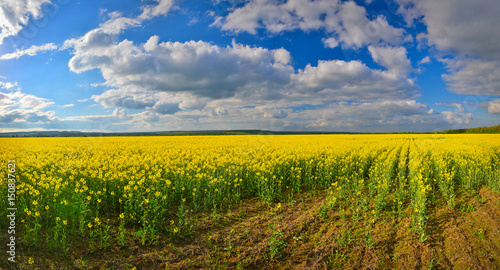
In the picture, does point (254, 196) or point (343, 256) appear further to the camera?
point (254, 196)

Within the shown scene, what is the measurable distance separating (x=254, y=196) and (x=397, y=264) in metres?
5.36

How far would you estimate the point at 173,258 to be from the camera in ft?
16.7

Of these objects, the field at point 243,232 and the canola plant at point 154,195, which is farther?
the canola plant at point 154,195

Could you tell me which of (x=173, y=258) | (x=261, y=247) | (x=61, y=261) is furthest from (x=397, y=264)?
(x=61, y=261)

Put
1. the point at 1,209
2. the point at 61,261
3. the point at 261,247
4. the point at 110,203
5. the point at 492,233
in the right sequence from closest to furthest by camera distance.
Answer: the point at 61,261 < the point at 261,247 < the point at 492,233 < the point at 1,209 < the point at 110,203

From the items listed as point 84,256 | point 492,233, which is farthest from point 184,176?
point 492,233

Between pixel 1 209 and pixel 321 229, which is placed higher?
pixel 1 209

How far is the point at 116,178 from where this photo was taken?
28.0 ft

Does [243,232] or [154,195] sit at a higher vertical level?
[154,195]

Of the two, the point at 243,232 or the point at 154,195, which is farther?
the point at 154,195

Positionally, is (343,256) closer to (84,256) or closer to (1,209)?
(84,256)

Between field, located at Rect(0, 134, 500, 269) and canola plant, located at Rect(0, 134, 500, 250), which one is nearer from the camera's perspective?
field, located at Rect(0, 134, 500, 269)

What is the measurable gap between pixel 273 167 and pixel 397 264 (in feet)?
21.8

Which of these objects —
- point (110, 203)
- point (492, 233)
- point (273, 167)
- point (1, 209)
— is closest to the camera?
point (492, 233)
